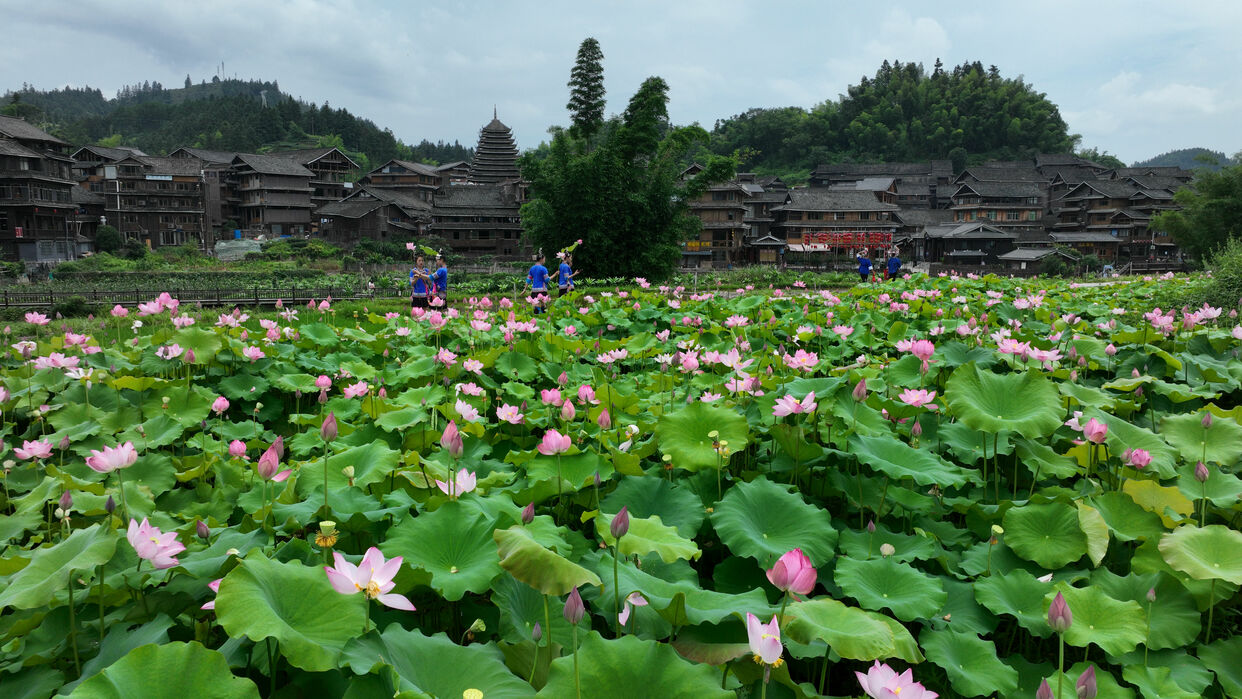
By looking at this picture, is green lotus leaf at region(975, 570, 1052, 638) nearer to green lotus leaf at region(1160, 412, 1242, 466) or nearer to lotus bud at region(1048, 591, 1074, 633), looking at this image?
lotus bud at region(1048, 591, 1074, 633)

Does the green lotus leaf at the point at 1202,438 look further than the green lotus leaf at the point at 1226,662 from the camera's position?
Yes

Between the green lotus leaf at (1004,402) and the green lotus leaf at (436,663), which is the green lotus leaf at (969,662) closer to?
the green lotus leaf at (1004,402)

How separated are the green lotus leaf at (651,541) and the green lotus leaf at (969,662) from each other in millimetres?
620

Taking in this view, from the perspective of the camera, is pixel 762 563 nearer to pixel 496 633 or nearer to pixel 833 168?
pixel 496 633

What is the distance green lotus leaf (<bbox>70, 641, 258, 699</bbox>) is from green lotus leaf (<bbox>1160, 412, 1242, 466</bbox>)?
2968 mm

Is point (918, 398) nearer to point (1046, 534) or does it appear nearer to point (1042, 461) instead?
point (1042, 461)

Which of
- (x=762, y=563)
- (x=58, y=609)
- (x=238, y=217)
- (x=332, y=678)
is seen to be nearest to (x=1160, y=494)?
(x=762, y=563)

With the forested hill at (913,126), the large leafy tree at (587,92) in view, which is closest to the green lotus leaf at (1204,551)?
the large leafy tree at (587,92)

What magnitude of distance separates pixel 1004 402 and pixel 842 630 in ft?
5.28

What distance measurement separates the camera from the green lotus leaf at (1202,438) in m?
2.52

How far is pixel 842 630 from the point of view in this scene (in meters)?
1.36

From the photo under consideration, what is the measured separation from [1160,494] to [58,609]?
2997mm

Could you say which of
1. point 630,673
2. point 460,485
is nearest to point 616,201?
point 460,485

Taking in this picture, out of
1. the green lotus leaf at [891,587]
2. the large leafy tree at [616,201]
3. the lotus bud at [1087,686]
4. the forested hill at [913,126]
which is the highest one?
the forested hill at [913,126]
